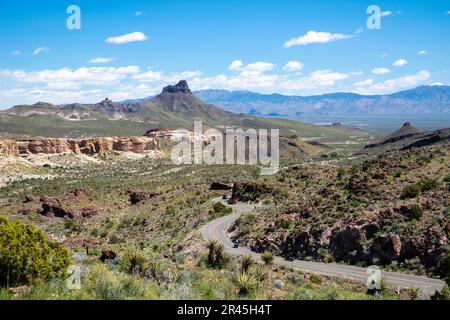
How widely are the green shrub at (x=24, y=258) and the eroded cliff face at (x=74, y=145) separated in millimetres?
79641

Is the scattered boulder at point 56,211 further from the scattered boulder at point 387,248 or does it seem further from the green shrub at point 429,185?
the green shrub at point 429,185

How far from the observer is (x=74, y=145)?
104 metres

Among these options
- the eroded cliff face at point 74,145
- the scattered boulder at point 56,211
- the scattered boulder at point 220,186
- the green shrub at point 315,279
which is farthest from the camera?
the eroded cliff face at point 74,145

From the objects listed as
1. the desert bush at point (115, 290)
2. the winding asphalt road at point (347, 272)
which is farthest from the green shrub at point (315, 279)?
the desert bush at point (115, 290)

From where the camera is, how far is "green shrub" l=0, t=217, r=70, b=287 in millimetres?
11859

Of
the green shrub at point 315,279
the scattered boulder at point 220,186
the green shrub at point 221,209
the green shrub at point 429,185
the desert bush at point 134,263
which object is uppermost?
the green shrub at point 429,185

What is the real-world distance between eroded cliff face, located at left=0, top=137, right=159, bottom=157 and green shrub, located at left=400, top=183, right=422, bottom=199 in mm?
77300

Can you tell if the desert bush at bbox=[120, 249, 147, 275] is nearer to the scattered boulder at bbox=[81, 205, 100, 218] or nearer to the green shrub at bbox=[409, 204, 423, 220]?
the green shrub at bbox=[409, 204, 423, 220]

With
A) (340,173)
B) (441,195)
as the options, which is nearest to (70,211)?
(340,173)

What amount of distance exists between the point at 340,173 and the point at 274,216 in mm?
12748

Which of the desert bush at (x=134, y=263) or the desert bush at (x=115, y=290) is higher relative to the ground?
the desert bush at (x=115, y=290)

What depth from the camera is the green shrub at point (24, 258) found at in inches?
467
